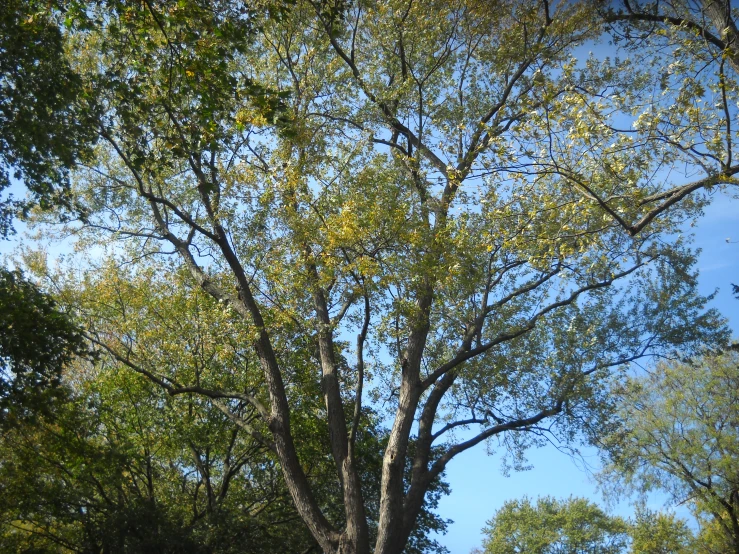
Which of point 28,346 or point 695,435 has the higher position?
point 695,435

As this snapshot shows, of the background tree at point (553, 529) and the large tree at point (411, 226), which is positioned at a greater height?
the background tree at point (553, 529)

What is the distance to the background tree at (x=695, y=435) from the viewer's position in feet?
71.1

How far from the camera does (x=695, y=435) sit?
22.2 m

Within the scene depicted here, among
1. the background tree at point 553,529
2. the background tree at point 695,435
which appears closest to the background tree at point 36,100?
the background tree at point 695,435

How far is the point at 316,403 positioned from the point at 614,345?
6867 millimetres

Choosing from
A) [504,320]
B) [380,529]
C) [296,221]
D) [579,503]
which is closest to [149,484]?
[380,529]

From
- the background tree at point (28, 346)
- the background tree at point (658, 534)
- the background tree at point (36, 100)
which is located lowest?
the background tree at point (28, 346)

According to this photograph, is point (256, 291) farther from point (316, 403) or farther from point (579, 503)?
point (579, 503)

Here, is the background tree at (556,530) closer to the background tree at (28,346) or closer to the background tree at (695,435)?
the background tree at (695,435)

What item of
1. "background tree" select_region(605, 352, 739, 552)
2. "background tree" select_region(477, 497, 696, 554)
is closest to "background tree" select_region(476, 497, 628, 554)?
"background tree" select_region(477, 497, 696, 554)

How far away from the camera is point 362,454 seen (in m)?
16.2

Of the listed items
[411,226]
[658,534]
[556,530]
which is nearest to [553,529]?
[556,530]

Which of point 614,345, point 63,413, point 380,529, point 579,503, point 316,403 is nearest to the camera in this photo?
point 63,413

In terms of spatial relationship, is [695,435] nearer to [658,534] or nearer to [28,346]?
[658,534]
